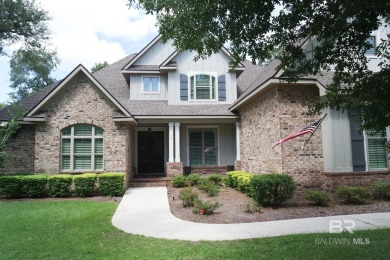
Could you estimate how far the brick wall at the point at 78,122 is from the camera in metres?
12.5

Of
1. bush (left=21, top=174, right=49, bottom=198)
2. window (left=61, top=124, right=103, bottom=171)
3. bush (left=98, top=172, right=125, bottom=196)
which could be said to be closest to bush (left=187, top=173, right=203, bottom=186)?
bush (left=98, top=172, right=125, bottom=196)

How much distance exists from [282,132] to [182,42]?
617cm

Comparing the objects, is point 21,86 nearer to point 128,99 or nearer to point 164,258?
point 128,99

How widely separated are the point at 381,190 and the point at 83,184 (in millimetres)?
10887

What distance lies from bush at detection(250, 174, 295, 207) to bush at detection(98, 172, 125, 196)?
221 inches

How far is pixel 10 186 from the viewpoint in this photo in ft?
36.9

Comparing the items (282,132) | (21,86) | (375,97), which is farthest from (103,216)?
(21,86)

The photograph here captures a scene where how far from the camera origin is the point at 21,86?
3703 cm

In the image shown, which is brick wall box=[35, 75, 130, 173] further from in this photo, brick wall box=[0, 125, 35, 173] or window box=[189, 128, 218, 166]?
window box=[189, 128, 218, 166]

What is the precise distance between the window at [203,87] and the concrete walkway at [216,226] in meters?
8.73

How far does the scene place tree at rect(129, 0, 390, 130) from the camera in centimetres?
405

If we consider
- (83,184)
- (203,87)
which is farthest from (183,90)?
(83,184)

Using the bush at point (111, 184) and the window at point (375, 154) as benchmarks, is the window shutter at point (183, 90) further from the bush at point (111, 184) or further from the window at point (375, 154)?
the window at point (375, 154)

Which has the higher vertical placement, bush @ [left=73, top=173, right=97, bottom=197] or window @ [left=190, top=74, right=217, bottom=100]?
window @ [left=190, top=74, right=217, bottom=100]
